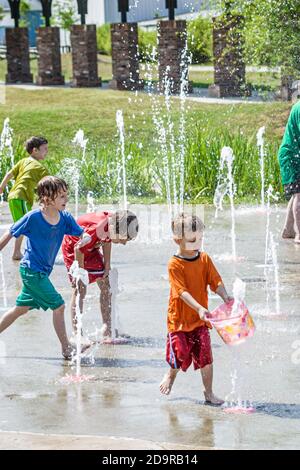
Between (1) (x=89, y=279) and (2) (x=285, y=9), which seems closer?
(1) (x=89, y=279)

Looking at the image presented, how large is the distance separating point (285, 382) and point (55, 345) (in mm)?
1899

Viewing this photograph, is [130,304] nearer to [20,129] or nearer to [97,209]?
[97,209]

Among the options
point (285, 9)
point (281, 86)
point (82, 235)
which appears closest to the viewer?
point (82, 235)

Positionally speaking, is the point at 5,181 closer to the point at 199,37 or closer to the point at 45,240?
the point at 45,240

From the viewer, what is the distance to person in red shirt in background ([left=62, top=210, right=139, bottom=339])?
8.62 metres

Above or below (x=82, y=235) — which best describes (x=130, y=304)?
below

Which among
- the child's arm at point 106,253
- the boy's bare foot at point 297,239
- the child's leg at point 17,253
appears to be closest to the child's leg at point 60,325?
the child's arm at point 106,253

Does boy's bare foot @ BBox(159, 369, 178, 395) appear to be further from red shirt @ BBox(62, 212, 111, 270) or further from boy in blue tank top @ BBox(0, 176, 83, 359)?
red shirt @ BBox(62, 212, 111, 270)

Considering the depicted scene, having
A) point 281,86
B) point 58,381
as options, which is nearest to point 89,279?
point 58,381

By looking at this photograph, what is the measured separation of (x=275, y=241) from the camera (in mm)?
12930

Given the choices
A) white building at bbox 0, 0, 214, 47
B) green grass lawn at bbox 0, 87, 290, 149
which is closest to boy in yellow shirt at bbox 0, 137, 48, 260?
green grass lawn at bbox 0, 87, 290, 149

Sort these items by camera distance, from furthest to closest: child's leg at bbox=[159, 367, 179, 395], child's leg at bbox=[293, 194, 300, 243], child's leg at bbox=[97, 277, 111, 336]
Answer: child's leg at bbox=[293, 194, 300, 243] < child's leg at bbox=[97, 277, 111, 336] < child's leg at bbox=[159, 367, 179, 395]

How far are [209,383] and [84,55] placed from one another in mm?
28654

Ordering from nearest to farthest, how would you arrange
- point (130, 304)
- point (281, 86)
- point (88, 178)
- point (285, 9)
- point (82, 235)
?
point (82, 235) → point (130, 304) → point (88, 178) → point (285, 9) → point (281, 86)
